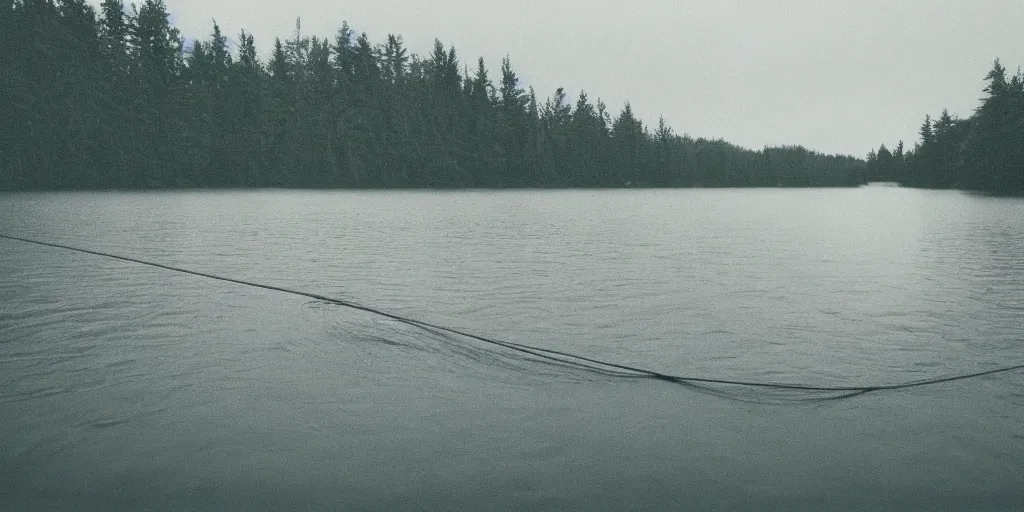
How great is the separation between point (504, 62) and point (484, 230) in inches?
2919

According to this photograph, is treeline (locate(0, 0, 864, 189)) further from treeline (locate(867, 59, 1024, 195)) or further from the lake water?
→ the lake water

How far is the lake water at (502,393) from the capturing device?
3.33 metres

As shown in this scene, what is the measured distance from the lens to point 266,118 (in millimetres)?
70188

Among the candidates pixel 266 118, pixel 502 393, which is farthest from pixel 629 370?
pixel 266 118

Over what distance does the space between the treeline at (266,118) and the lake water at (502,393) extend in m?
56.2

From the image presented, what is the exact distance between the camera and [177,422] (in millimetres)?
4121

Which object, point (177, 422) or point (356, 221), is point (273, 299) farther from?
point (356, 221)

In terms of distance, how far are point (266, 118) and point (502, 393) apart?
72.1 m

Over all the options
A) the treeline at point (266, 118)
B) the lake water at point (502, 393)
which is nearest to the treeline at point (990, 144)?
the treeline at point (266, 118)

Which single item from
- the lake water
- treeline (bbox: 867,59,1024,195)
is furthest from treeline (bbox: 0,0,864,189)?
the lake water

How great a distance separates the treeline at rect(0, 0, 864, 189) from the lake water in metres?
56.2

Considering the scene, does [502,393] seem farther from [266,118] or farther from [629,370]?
[266,118]

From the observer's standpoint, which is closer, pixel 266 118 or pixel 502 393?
pixel 502 393

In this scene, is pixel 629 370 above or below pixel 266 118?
below
